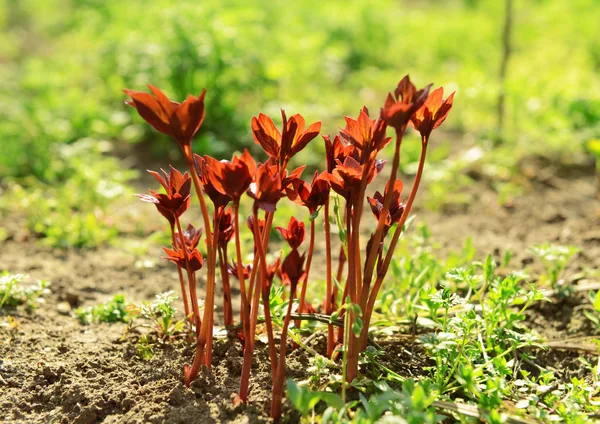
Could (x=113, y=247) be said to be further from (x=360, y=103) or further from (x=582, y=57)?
(x=582, y=57)

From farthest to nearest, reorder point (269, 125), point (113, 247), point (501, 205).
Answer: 1. point (501, 205)
2. point (113, 247)
3. point (269, 125)

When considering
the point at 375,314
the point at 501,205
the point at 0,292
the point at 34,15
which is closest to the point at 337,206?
the point at 375,314

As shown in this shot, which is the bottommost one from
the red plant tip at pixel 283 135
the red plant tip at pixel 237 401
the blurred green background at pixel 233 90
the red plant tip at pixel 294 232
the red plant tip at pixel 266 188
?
the red plant tip at pixel 237 401

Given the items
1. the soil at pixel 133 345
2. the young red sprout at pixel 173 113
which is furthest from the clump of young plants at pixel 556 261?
the young red sprout at pixel 173 113

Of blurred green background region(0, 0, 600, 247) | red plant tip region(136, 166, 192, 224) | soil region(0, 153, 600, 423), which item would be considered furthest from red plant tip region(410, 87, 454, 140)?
blurred green background region(0, 0, 600, 247)

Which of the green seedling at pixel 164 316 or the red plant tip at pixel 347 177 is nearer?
the red plant tip at pixel 347 177

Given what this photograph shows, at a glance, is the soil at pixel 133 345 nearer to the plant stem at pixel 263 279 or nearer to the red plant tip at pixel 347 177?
the plant stem at pixel 263 279

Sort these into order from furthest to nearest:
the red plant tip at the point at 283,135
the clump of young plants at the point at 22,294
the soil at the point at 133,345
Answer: the clump of young plants at the point at 22,294 < the soil at the point at 133,345 < the red plant tip at the point at 283,135
